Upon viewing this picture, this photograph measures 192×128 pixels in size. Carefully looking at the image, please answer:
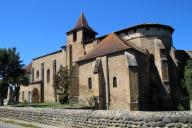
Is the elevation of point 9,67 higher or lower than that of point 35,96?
higher

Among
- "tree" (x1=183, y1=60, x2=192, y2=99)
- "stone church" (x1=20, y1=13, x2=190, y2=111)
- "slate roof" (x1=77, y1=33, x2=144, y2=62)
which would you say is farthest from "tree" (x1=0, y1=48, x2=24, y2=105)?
"tree" (x1=183, y1=60, x2=192, y2=99)

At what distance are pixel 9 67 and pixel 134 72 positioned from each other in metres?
16.1

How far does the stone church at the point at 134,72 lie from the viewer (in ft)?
92.2

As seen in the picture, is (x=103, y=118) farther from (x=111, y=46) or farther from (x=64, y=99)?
(x=64, y=99)

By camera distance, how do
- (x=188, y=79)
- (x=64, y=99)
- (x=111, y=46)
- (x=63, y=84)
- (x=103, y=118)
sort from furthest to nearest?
1. (x=63, y=84)
2. (x=64, y=99)
3. (x=111, y=46)
4. (x=188, y=79)
5. (x=103, y=118)

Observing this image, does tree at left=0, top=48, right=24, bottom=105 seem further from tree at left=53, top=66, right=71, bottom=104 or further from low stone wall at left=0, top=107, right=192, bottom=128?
low stone wall at left=0, top=107, right=192, bottom=128

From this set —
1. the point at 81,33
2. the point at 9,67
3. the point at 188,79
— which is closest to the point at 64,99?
the point at 9,67

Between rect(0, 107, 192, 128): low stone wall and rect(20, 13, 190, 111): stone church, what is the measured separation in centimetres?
1222

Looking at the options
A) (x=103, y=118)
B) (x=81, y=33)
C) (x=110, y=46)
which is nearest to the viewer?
(x=103, y=118)

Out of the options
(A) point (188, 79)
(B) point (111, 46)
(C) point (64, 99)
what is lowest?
(C) point (64, 99)

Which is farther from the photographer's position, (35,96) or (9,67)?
(35,96)

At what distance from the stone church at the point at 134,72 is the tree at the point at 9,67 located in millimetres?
7372

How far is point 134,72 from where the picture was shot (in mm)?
27422

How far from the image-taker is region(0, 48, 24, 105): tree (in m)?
32.7
